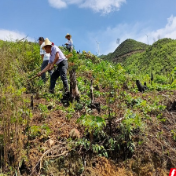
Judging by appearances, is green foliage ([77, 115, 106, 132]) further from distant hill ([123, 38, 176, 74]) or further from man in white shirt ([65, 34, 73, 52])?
distant hill ([123, 38, 176, 74])

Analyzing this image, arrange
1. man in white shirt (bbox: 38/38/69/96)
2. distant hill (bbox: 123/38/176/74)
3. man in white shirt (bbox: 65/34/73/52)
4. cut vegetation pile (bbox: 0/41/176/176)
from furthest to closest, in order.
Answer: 1. distant hill (bbox: 123/38/176/74)
2. man in white shirt (bbox: 65/34/73/52)
3. man in white shirt (bbox: 38/38/69/96)
4. cut vegetation pile (bbox: 0/41/176/176)

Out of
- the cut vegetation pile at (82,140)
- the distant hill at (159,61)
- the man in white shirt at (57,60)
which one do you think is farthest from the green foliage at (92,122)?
the distant hill at (159,61)

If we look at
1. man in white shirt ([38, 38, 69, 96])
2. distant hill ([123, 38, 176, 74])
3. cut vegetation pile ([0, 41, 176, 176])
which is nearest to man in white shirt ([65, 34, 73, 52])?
man in white shirt ([38, 38, 69, 96])

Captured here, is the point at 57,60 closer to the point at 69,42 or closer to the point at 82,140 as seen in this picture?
the point at 82,140

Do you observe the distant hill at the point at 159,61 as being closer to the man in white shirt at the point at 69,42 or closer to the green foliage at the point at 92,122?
the man in white shirt at the point at 69,42

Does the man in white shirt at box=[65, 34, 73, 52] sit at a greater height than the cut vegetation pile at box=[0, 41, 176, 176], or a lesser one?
greater

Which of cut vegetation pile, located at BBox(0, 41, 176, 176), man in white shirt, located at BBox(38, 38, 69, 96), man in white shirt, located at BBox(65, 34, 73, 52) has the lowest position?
cut vegetation pile, located at BBox(0, 41, 176, 176)

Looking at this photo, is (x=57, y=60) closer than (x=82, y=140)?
No

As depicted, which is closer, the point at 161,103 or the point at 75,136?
the point at 75,136

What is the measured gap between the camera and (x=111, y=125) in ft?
9.81

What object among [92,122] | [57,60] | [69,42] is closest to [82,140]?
[92,122]

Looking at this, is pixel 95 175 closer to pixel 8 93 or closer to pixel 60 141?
pixel 60 141

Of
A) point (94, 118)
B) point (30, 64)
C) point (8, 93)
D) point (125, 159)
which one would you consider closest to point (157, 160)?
point (125, 159)

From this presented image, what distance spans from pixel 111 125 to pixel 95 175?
803mm
